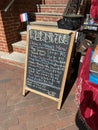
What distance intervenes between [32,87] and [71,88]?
2.31 feet

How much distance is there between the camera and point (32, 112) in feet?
7.30

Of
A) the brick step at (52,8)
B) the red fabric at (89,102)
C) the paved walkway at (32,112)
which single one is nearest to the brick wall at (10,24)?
the brick step at (52,8)

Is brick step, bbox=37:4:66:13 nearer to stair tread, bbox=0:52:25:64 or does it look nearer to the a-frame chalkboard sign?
stair tread, bbox=0:52:25:64

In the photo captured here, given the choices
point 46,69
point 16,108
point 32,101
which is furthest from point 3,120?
point 46,69

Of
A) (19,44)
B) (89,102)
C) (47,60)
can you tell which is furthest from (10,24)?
(89,102)

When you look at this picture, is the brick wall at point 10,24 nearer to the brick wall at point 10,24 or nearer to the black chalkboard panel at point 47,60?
the brick wall at point 10,24

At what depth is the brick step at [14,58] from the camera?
3.46 meters

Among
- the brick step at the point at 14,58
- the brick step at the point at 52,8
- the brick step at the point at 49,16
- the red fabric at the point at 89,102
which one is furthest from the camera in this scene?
the brick step at the point at 52,8

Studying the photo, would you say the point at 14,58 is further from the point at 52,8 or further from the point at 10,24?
the point at 52,8

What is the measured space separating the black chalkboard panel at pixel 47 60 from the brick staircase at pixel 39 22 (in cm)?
108

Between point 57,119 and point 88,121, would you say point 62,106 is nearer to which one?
point 57,119

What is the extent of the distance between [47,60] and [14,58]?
1.56 meters

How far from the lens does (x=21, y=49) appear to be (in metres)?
3.71

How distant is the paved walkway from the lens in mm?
2019
